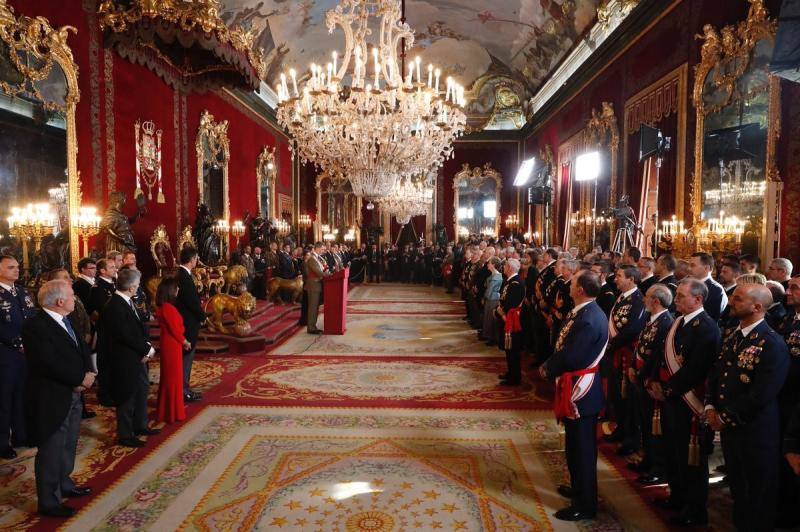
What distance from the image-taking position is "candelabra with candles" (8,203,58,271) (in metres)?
7.34

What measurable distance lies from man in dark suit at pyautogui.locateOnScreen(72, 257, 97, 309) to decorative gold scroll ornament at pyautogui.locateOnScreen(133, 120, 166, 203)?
13.8 feet

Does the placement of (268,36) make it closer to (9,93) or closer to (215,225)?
(215,225)

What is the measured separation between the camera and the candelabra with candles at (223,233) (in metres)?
14.1

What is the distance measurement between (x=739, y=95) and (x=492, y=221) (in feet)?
56.9

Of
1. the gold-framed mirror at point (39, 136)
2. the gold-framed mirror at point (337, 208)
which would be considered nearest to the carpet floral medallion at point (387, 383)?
the gold-framed mirror at point (39, 136)

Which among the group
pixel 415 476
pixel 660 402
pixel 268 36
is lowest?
pixel 415 476

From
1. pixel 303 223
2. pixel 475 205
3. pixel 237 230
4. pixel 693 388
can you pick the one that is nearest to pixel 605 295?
pixel 693 388

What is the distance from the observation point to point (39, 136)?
7.91m

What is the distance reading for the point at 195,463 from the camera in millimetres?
4965

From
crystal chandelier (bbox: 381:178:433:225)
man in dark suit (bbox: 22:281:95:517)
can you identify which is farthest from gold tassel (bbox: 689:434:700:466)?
crystal chandelier (bbox: 381:178:433:225)

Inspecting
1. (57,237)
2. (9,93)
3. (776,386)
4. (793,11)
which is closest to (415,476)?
(776,386)

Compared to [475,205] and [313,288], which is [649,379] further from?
[475,205]

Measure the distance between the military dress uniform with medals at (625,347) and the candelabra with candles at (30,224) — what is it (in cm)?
728

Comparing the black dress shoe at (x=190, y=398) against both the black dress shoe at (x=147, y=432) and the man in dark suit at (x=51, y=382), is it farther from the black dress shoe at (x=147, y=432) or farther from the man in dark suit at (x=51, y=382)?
the man in dark suit at (x=51, y=382)
